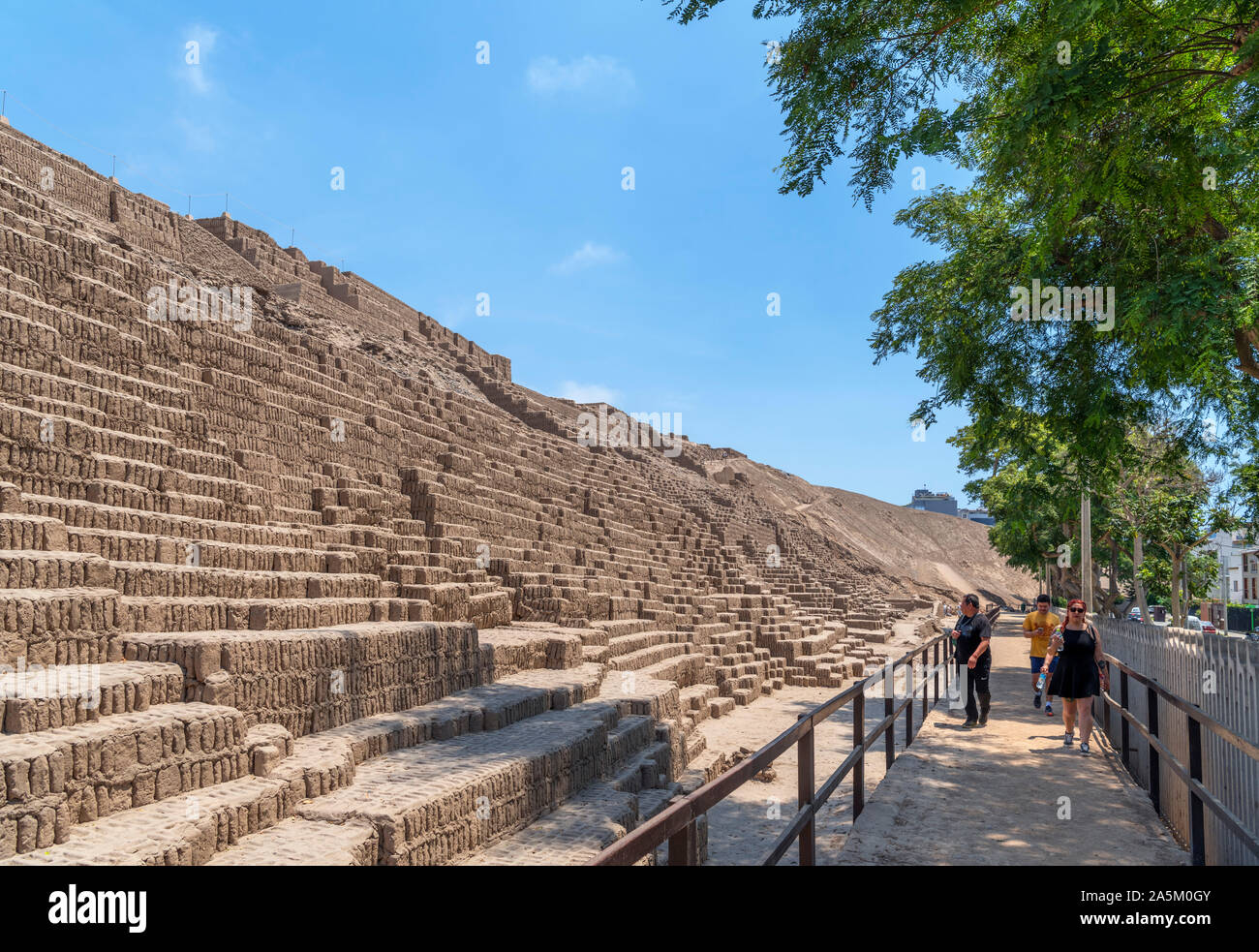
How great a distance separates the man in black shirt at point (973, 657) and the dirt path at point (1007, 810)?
2.18 feet

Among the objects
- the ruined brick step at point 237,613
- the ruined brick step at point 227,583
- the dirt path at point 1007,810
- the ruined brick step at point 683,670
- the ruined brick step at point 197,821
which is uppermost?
the ruined brick step at point 227,583

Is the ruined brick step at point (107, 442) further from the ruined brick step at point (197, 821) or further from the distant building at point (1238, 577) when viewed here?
the distant building at point (1238, 577)

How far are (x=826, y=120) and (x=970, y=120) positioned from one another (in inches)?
43.4

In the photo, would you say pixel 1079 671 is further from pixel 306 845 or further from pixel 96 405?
pixel 96 405

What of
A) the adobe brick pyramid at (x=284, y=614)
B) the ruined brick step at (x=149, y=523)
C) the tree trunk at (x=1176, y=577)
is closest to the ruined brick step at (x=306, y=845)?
the adobe brick pyramid at (x=284, y=614)

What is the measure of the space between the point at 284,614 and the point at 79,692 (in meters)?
2.81

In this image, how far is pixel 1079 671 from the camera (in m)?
8.20

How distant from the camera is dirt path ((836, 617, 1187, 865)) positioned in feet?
16.5

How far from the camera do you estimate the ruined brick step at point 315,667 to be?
6.44m

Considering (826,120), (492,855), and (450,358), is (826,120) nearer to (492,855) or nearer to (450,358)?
Answer: (492,855)

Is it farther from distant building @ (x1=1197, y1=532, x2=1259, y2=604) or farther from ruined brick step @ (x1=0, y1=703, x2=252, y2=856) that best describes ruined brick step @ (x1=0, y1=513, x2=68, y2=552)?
distant building @ (x1=1197, y1=532, x2=1259, y2=604)

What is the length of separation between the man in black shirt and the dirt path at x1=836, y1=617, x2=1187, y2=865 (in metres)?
0.67

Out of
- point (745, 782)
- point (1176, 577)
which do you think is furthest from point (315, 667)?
point (1176, 577)

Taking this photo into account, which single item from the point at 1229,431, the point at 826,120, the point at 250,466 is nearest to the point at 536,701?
the point at 250,466
